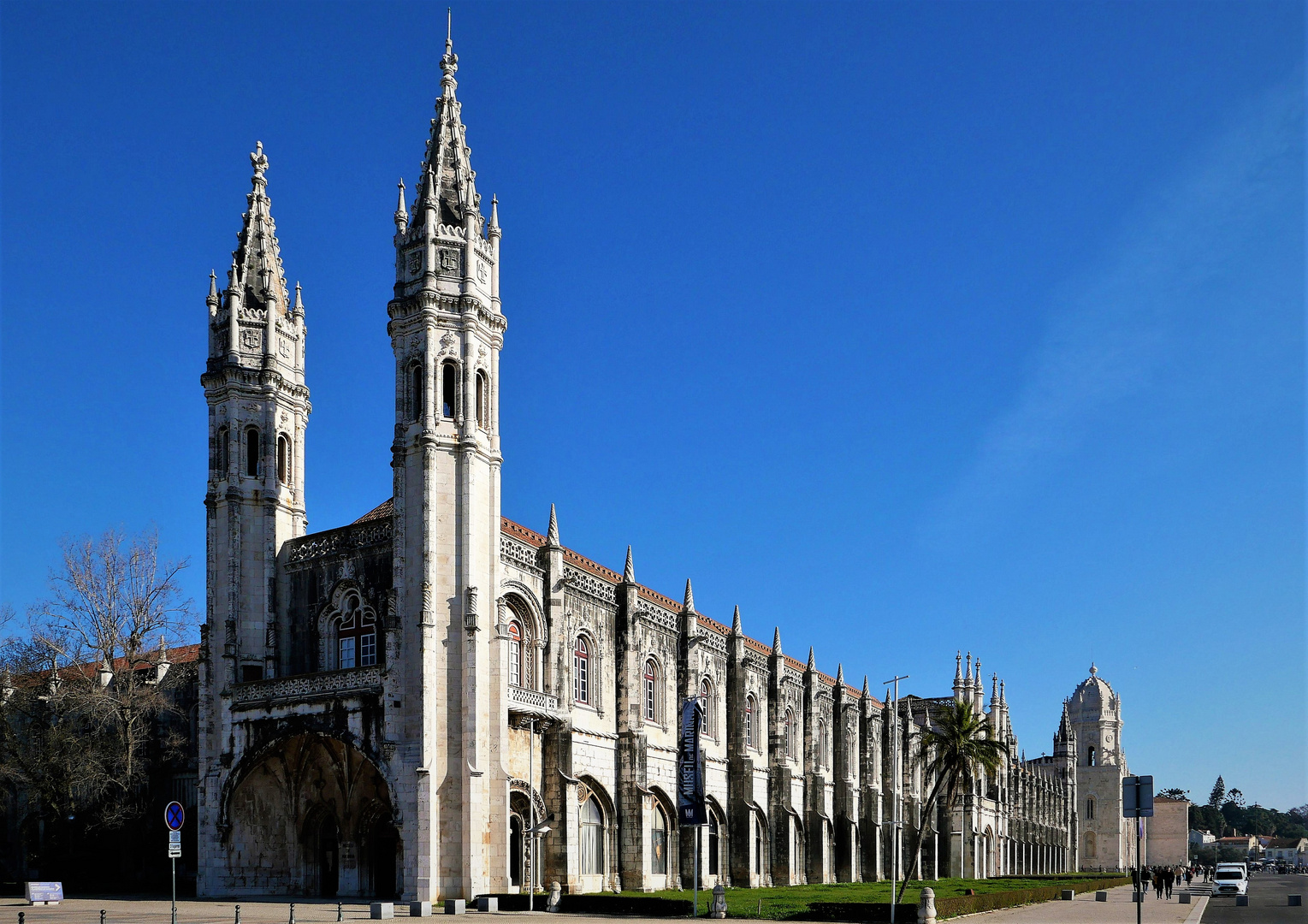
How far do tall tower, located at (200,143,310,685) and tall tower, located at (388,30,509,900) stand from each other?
7.29 meters

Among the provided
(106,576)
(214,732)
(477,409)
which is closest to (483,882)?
(214,732)

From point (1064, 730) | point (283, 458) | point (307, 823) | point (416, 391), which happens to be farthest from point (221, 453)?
point (1064, 730)

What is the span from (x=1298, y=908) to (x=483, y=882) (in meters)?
31.2

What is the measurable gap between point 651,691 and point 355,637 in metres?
13.6

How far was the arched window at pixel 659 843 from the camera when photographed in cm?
5153

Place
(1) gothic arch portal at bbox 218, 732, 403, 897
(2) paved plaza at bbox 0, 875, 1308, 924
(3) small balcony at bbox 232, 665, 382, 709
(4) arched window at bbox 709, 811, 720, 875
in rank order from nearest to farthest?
1. (2) paved plaza at bbox 0, 875, 1308, 924
2. (3) small balcony at bbox 232, 665, 382, 709
3. (1) gothic arch portal at bbox 218, 732, 403, 897
4. (4) arched window at bbox 709, 811, 720, 875

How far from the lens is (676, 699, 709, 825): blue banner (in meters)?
40.3

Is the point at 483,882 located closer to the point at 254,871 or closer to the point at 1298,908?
the point at 254,871

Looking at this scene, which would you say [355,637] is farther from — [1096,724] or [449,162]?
[1096,724]

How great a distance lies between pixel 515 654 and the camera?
44500mm

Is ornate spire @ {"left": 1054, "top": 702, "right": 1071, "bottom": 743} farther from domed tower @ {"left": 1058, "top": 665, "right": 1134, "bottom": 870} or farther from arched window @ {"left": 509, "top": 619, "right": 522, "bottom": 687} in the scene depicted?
arched window @ {"left": 509, "top": 619, "right": 522, "bottom": 687}

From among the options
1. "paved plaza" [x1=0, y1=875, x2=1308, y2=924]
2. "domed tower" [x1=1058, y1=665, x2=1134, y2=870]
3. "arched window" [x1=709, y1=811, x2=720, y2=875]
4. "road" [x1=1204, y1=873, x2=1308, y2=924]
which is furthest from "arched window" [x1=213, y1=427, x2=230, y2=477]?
"domed tower" [x1=1058, y1=665, x2=1134, y2=870]

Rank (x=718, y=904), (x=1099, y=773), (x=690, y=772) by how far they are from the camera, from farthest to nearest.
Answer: (x=1099, y=773) → (x=690, y=772) → (x=718, y=904)

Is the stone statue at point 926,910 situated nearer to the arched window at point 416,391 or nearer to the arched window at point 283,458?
the arched window at point 416,391
